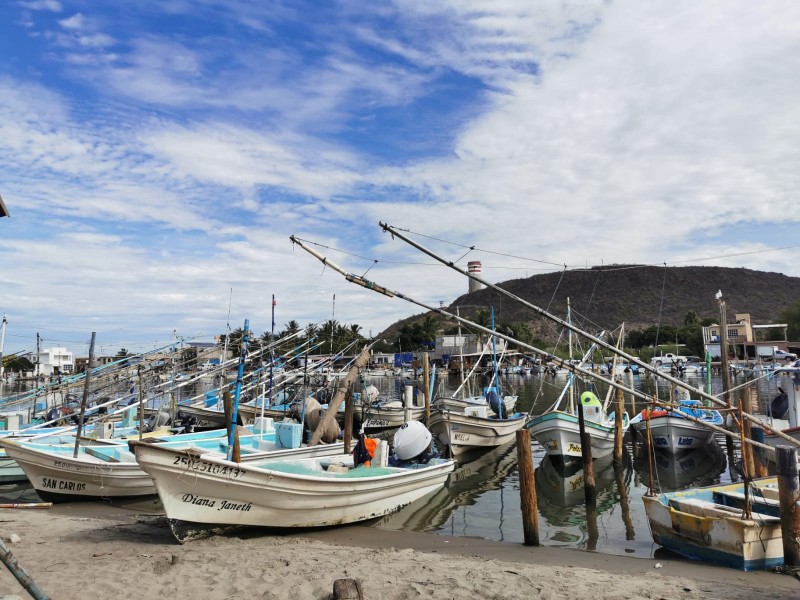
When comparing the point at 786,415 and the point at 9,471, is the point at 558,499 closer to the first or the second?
the point at 786,415

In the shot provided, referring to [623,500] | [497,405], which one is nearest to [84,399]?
[623,500]

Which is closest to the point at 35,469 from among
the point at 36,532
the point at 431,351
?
the point at 36,532

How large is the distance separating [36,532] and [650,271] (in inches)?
8004

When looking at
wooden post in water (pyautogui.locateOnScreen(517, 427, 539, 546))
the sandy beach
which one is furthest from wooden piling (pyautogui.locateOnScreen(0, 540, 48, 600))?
wooden post in water (pyautogui.locateOnScreen(517, 427, 539, 546))

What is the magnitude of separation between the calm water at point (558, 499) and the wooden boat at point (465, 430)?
585 mm

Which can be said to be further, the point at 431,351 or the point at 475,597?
the point at 431,351

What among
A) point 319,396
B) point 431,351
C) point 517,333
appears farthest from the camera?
point 431,351

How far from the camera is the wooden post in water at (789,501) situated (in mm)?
10258

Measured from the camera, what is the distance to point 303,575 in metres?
9.77

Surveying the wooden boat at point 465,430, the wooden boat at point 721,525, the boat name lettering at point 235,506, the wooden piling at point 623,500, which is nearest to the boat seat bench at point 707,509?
the wooden boat at point 721,525

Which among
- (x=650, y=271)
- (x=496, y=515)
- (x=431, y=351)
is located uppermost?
(x=650, y=271)

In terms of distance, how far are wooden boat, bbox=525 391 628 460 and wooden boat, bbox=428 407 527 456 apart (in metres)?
2.67

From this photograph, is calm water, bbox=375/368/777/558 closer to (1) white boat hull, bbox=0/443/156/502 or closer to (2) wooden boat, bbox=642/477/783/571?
(2) wooden boat, bbox=642/477/783/571

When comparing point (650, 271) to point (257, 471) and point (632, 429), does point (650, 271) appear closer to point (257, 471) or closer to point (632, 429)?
point (632, 429)
